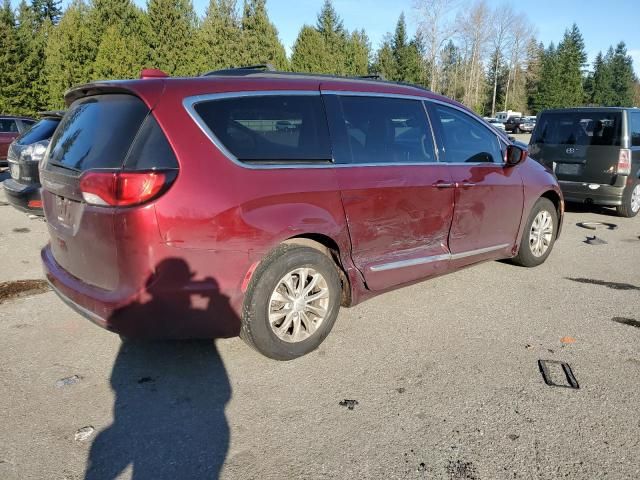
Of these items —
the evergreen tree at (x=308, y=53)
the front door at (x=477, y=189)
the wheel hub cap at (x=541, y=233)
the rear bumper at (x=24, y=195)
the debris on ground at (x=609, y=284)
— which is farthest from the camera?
Result: the evergreen tree at (x=308, y=53)

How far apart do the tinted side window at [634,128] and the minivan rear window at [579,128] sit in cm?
22

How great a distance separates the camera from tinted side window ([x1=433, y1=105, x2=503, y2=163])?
463 cm

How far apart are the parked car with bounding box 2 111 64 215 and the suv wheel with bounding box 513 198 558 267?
18.3 feet

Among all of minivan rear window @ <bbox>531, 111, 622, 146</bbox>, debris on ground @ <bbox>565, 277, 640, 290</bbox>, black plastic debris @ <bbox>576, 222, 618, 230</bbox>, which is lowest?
debris on ground @ <bbox>565, 277, 640, 290</bbox>

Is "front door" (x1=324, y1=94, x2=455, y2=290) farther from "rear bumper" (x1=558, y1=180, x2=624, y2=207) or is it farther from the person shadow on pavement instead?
"rear bumper" (x1=558, y1=180, x2=624, y2=207)

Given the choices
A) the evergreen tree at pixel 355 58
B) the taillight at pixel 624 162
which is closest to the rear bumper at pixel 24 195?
the taillight at pixel 624 162

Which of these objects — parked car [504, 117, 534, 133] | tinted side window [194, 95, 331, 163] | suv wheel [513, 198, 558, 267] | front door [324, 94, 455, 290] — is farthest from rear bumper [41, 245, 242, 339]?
parked car [504, 117, 534, 133]

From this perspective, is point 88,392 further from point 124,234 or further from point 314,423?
point 314,423

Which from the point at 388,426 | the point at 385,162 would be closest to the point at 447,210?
the point at 385,162

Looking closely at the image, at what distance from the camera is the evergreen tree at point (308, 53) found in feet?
112

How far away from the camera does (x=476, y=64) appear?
63.0m

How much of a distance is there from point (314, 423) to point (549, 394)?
1.43 metres

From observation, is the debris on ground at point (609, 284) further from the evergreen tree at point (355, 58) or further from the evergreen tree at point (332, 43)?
the evergreen tree at point (355, 58)

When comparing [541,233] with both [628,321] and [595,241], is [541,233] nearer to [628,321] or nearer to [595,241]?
[628,321]
